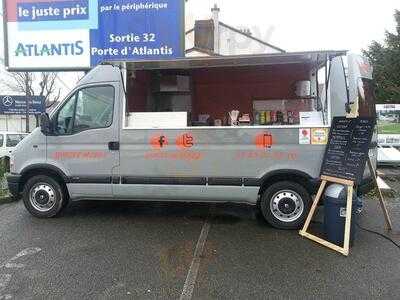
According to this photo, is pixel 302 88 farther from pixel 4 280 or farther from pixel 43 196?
pixel 4 280

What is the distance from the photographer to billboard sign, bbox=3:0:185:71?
36.8 ft

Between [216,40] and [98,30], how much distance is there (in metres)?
13.0

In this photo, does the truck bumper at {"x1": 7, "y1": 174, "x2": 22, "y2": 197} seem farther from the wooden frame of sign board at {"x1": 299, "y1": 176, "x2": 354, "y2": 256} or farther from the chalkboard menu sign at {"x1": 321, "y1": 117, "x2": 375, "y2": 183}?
the chalkboard menu sign at {"x1": 321, "y1": 117, "x2": 375, "y2": 183}

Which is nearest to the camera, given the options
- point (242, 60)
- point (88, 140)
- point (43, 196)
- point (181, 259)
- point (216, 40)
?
point (181, 259)

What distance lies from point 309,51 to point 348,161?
1538 millimetres


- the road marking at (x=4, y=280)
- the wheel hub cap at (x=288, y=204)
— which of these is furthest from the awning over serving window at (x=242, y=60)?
the road marking at (x=4, y=280)

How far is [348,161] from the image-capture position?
6203 mm

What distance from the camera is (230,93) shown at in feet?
30.5

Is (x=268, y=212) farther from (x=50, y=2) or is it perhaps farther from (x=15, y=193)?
(x=50, y=2)

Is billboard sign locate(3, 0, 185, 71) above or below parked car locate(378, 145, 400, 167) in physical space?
above

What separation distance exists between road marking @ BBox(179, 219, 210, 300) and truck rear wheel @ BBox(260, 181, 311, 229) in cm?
97

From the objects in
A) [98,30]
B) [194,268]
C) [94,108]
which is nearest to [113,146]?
[94,108]

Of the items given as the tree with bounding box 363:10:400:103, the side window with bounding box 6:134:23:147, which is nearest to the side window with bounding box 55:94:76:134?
the side window with bounding box 6:134:23:147

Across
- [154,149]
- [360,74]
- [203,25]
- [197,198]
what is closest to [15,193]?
[154,149]
